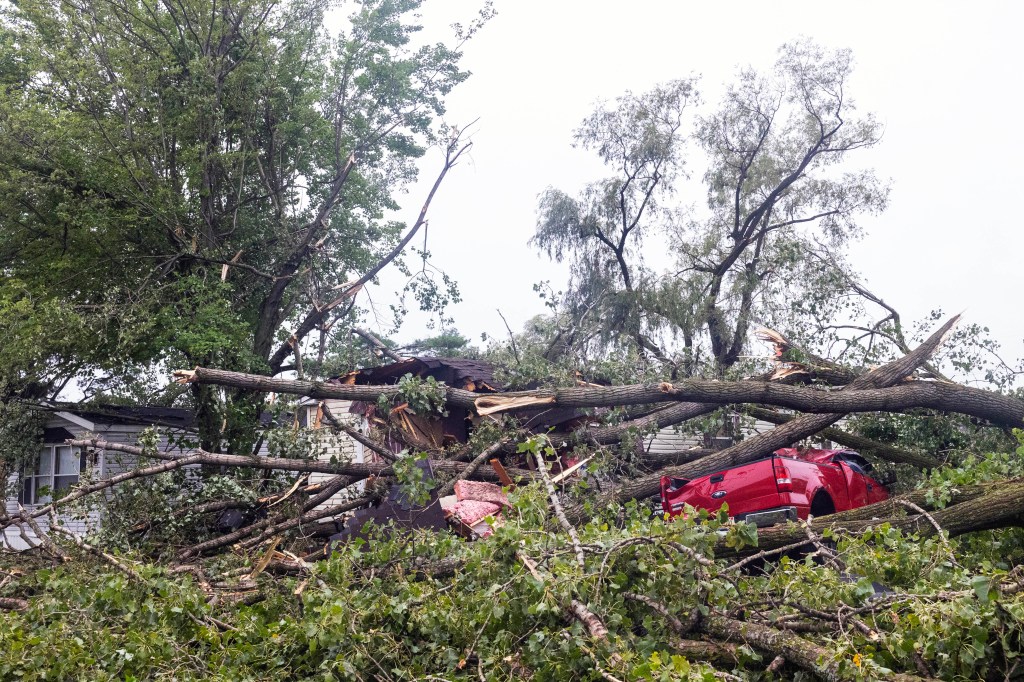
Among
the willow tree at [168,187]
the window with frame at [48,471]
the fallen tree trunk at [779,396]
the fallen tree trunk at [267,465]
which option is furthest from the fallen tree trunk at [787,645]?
the window with frame at [48,471]

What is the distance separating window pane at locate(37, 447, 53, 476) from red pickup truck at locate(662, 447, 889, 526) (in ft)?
42.7

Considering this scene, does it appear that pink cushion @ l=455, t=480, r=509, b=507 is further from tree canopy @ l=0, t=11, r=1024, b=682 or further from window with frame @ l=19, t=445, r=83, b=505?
window with frame @ l=19, t=445, r=83, b=505

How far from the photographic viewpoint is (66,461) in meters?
17.1

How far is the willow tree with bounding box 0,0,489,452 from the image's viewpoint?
560 inches

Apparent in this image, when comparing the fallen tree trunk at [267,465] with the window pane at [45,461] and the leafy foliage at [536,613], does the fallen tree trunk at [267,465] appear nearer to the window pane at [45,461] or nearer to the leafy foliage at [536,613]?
the leafy foliage at [536,613]

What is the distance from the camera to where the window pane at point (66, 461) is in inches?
665

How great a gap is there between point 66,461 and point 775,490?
45.5 ft

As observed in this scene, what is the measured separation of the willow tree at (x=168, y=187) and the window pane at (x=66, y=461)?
4.72 ft

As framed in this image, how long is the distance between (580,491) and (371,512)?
6.54ft

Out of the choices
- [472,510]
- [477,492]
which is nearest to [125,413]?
[477,492]

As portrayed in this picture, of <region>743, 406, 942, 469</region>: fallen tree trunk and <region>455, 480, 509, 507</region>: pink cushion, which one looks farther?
<region>743, 406, 942, 469</region>: fallen tree trunk

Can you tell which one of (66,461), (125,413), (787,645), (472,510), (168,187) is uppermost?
(168,187)

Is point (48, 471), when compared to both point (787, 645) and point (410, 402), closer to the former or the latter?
point (410, 402)

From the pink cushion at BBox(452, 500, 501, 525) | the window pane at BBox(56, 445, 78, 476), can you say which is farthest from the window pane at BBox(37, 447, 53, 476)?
the pink cushion at BBox(452, 500, 501, 525)
